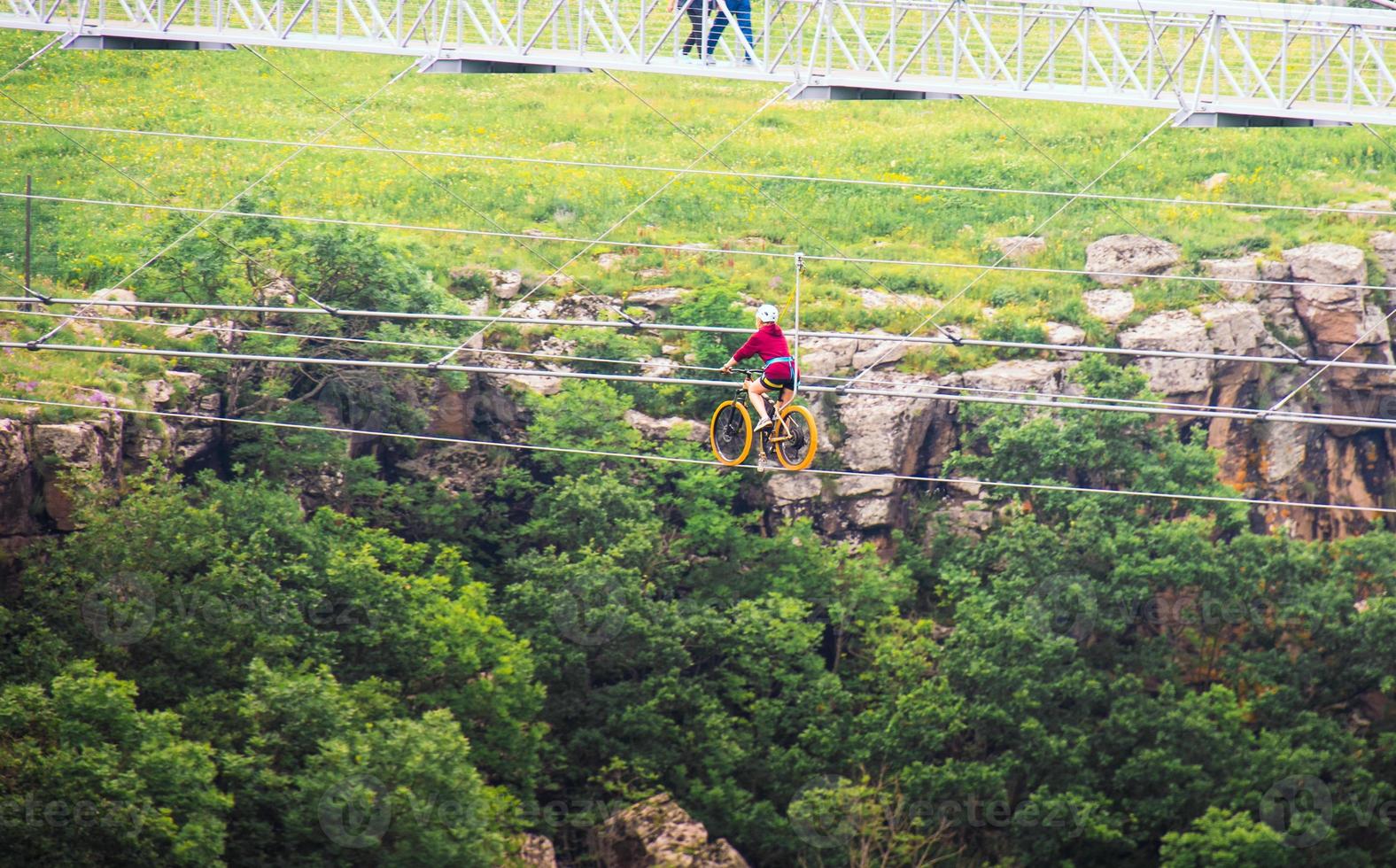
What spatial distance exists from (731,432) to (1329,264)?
33.7 meters

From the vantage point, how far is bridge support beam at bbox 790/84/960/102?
3222cm

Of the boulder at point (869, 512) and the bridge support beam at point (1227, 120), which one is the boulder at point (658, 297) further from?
the bridge support beam at point (1227, 120)

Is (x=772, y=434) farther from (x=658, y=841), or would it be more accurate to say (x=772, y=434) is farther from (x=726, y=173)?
(x=658, y=841)

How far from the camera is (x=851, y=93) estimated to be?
32.7 metres

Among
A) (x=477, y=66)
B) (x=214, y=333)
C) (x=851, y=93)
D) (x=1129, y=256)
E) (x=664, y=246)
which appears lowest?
(x=214, y=333)

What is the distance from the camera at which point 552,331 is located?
54.8 meters

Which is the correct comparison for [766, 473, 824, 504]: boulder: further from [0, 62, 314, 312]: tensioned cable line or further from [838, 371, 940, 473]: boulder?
[0, 62, 314, 312]: tensioned cable line

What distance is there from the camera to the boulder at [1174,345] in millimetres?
53781

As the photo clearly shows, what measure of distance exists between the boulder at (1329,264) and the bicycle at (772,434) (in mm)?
32924

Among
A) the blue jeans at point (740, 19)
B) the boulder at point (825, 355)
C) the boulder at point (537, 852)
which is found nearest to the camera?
the blue jeans at point (740, 19)

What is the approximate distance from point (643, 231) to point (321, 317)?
37.9 ft

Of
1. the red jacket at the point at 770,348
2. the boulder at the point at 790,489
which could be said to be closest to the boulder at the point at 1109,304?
the boulder at the point at 790,489

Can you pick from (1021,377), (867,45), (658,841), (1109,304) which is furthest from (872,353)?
(867,45)

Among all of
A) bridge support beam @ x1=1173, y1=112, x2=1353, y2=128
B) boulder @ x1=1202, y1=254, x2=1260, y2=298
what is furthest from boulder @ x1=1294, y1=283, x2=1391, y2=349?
bridge support beam @ x1=1173, y1=112, x2=1353, y2=128
